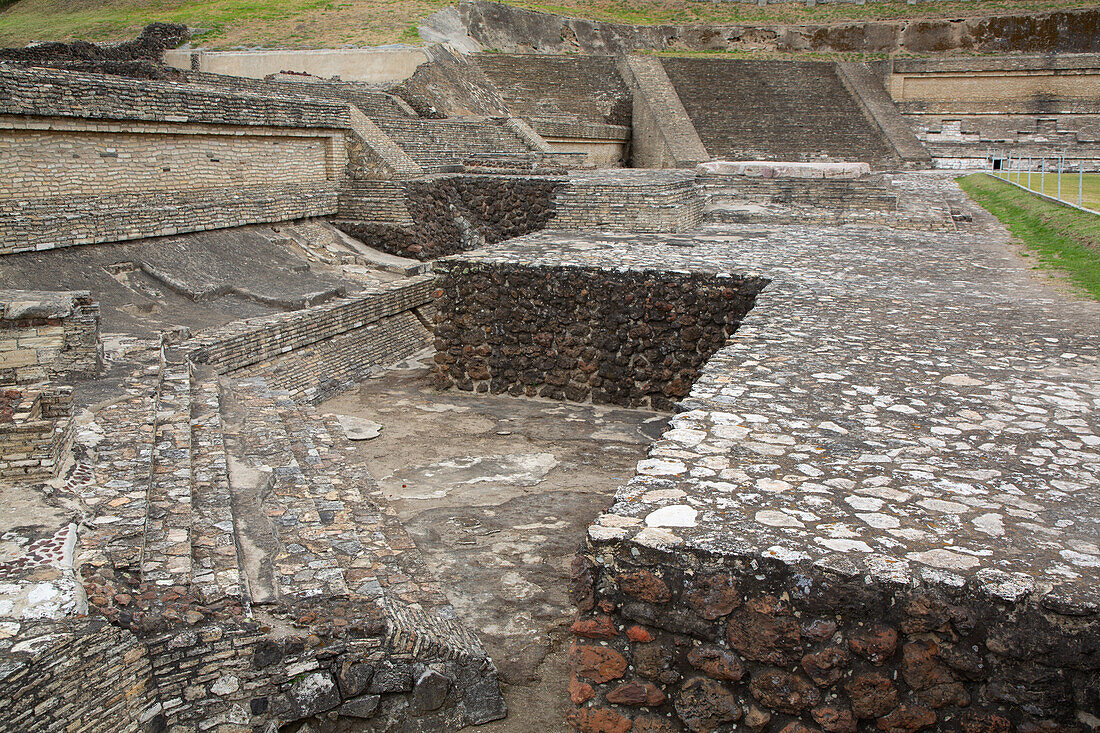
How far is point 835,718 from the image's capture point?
84.4 inches

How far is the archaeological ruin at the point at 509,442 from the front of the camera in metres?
2.21

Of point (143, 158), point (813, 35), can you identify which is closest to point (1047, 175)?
point (813, 35)

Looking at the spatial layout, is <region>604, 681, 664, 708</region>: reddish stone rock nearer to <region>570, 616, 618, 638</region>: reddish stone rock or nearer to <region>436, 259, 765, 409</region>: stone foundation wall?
<region>570, 616, 618, 638</region>: reddish stone rock

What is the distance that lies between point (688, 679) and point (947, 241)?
28.4 ft

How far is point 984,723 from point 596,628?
3.31 ft

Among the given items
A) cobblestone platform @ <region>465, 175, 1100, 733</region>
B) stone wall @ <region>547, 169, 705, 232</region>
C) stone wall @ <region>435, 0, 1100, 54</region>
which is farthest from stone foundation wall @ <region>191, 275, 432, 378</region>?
stone wall @ <region>435, 0, 1100, 54</region>

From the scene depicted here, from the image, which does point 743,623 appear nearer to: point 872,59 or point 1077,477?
point 1077,477

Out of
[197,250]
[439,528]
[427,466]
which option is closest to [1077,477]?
[439,528]

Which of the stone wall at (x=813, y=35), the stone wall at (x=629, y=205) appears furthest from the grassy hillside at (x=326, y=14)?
the stone wall at (x=629, y=205)

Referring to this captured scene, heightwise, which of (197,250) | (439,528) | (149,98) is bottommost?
(439,528)

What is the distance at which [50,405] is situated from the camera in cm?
416

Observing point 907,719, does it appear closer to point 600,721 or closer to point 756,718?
point 756,718

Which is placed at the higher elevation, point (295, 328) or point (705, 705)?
point (295, 328)

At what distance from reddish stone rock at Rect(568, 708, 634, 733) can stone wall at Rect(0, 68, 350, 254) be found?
786 centimetres
